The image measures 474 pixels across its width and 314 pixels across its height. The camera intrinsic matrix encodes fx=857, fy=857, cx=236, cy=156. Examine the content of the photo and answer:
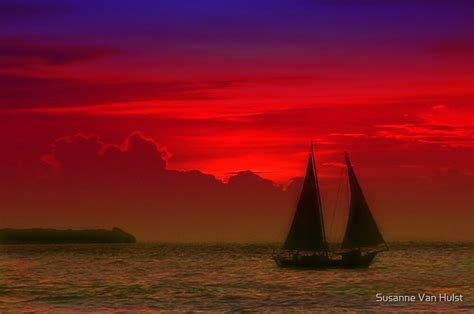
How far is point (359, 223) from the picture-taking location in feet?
302

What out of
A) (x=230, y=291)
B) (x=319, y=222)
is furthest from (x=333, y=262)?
(x=230, y=291)

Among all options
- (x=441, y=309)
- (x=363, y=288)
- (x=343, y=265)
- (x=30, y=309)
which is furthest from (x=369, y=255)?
(x=30, y=309)

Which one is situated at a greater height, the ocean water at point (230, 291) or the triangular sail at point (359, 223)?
the triangular sail at point (359, 223)

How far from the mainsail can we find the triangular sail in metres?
3.17

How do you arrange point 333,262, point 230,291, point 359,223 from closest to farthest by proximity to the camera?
point 230,291 < point 359,223 < point 333,262

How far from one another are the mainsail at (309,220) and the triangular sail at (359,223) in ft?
10.4

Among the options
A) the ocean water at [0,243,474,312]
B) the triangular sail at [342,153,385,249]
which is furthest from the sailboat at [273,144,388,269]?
the ocean water at [0,243,474,312]

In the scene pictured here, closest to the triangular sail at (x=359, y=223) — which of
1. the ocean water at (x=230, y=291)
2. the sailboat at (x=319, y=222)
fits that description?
the sailboat at (x=319, y=222)

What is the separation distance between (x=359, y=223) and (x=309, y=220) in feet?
17.6

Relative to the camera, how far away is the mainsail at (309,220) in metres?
91.4

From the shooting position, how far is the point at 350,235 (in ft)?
303

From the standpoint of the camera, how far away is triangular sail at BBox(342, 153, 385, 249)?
91.8 metres

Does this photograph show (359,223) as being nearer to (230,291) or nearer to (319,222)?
(319,222)

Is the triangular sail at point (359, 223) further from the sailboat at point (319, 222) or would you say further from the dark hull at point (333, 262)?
the dark hull at point (333, 262)
